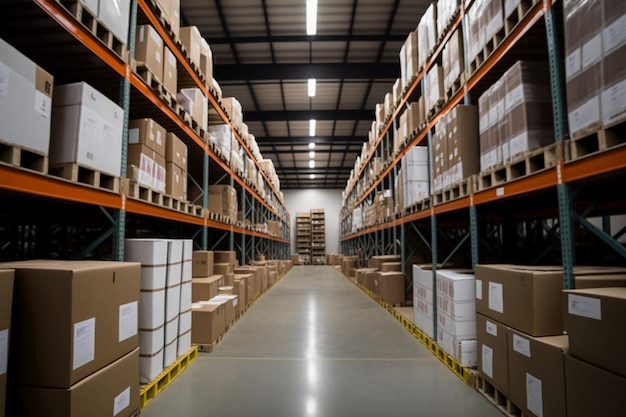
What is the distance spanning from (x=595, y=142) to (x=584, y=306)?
3.51 feet

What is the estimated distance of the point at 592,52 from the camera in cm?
229

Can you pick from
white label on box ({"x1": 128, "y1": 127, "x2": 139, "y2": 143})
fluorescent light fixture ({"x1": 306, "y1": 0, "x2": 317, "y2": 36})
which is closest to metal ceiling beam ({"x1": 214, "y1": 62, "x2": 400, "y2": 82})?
fluorescent light fixture ({"x1": 306, "y1": 0, "x2": 317, "y2": 36})

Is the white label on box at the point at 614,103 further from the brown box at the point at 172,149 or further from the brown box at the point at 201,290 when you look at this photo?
the brown box at the point at 201,290

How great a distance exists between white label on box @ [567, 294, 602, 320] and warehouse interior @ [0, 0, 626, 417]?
0.01m

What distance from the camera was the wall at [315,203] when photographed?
27.4m

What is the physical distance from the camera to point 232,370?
388cm

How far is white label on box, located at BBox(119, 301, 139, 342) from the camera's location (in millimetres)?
2547

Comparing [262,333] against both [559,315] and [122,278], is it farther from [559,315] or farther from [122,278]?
[559,315]

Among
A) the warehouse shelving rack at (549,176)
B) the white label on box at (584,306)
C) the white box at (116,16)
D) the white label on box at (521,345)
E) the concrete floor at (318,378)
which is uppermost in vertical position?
the white box at (116,16)

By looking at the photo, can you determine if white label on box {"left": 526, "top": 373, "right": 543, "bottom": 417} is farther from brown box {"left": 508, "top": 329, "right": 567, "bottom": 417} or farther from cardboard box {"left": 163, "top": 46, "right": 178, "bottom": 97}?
cardboard box {"left": 163, "top": 46, "right": 178, "bottom": 97}

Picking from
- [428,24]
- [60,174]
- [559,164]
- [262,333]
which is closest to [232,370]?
[262,333]

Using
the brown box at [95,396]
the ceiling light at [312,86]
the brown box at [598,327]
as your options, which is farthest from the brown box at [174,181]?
the ceiling light at [312,86]

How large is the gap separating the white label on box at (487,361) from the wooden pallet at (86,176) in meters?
3.37

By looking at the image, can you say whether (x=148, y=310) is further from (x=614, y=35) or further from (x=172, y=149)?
(x=614, y=35)
